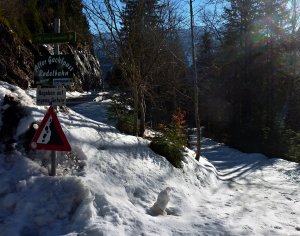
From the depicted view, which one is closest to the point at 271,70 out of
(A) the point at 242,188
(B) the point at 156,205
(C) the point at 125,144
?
(A) the point at 242,188

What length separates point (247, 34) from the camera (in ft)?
110

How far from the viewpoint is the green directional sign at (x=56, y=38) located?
5.91m

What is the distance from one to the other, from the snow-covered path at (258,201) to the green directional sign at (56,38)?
400 centimetres

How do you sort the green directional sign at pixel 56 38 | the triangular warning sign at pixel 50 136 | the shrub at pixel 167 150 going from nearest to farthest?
the triangular warning sign at pixel 50 136, the green directional sign at pixel 56 38, the shrub at pixel 167 150

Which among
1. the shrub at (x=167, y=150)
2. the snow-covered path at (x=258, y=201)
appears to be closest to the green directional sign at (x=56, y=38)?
the snow-covered path at (x=258, y=201)

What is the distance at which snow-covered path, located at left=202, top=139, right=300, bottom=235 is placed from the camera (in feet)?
22.7

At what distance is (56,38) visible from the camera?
237 inches

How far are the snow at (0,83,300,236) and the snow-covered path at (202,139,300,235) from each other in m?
0.02

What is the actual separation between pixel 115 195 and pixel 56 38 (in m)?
2.75

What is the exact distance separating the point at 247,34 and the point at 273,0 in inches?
136

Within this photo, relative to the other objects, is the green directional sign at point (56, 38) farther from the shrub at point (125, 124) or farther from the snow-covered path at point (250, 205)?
the shrub at point (125, 124)

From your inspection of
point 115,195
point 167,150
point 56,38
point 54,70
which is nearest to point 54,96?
point 54,70

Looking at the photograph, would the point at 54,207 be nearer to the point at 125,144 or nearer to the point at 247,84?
the point at 125,144

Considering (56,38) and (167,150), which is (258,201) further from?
(56,38)
